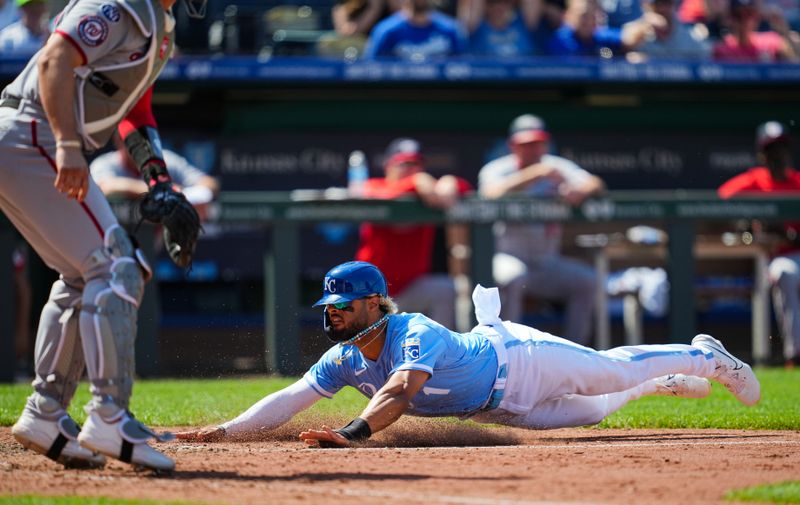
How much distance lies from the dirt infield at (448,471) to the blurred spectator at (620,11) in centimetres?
837

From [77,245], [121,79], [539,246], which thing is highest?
[121,79]

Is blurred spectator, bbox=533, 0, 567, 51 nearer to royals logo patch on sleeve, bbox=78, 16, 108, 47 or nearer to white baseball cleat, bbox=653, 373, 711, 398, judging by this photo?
white baseball cleat, bbox=653, 373, 711, 398

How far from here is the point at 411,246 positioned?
33.8ft

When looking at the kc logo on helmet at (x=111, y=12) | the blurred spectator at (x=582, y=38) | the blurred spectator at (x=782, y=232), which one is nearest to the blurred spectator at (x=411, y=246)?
the blurred spectator at (x=782, y=232)

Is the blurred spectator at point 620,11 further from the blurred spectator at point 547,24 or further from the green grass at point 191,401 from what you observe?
the green grass at point 191,401

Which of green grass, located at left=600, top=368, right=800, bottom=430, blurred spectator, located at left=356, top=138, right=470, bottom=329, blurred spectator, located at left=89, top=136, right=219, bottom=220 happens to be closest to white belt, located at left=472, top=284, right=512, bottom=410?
green grass, located at left=600, top=368, right=800, bottom=430

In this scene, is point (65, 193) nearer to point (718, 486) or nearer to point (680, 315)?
point (718, 486)

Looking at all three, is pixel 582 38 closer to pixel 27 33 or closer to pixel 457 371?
pixel 27 33

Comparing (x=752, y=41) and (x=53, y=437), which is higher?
(x=752, y=41)

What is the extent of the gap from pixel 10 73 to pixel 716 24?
7323 mm

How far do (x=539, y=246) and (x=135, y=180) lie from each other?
3.33 m

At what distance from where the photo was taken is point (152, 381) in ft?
31.9

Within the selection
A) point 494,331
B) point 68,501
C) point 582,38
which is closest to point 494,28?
point 582,38

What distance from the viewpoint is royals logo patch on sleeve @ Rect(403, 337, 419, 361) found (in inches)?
203
